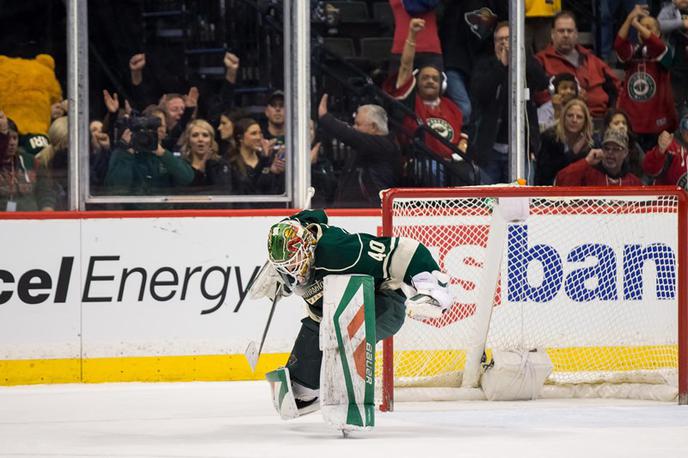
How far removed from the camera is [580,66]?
7805mm

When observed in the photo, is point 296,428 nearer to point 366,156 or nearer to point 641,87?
point 366,156

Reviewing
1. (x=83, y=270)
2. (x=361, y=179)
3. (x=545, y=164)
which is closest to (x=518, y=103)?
(x=545, y=164)

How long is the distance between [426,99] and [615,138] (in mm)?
1092

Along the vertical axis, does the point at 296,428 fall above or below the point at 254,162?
below

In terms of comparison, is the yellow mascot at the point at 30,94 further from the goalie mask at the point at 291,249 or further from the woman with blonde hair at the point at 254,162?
the goalie mask at the point at 291,249

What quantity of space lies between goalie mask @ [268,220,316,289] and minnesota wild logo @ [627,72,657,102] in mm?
3391

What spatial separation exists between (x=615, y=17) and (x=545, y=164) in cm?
90

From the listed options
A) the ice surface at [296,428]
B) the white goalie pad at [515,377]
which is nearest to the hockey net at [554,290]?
the white goalie pad at [515,377]

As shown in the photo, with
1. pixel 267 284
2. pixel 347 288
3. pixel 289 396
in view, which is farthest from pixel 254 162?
pixel 347 288

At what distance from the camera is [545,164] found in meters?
7.77

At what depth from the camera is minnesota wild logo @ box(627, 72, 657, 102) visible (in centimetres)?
786

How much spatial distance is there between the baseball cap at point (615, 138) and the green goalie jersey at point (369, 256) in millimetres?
3101

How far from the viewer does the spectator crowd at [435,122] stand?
7250 mm

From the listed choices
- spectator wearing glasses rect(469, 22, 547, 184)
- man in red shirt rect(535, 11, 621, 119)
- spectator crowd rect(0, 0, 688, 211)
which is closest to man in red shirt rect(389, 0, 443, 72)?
spectator crowd rect(0, 0, 688, 211)
